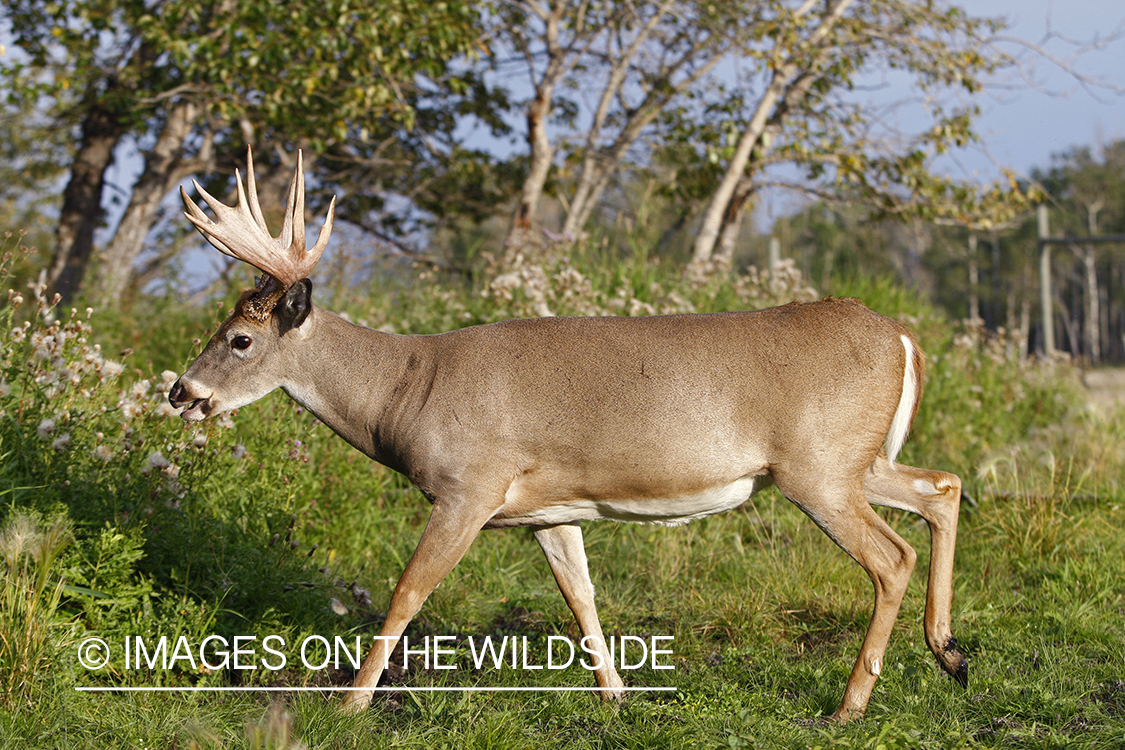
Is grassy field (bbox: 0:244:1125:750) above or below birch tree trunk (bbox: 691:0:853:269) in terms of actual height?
below

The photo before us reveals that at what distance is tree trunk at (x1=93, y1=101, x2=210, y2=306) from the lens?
1074 centimetres

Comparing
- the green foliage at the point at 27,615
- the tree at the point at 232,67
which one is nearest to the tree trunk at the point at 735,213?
the tree at the point at 232,67

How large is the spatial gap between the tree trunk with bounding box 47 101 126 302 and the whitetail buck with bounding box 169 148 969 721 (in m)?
9.13

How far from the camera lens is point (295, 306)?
356 cm

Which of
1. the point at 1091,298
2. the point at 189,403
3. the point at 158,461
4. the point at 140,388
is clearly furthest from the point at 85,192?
the point at 1091,298

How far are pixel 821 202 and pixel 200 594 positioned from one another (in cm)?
874

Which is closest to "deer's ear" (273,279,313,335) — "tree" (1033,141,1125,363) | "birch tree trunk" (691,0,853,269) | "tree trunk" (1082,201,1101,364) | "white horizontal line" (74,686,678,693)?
"white horizontal line" (74,686,678,693)

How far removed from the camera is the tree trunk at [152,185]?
10.7 metres

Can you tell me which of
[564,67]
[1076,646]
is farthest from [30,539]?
[564,67]

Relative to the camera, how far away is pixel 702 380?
11.3ft

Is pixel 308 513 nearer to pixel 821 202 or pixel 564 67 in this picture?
pixel 564 67

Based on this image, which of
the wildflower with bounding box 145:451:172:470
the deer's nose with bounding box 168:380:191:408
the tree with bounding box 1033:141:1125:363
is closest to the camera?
the deer's nose with bounding box 168:380:191:408

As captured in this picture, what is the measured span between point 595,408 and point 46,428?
8.24 ft

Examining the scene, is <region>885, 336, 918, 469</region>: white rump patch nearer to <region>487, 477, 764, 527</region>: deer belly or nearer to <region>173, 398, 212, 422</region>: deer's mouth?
<region>487, 477, 764, 527</region>: deer belly
